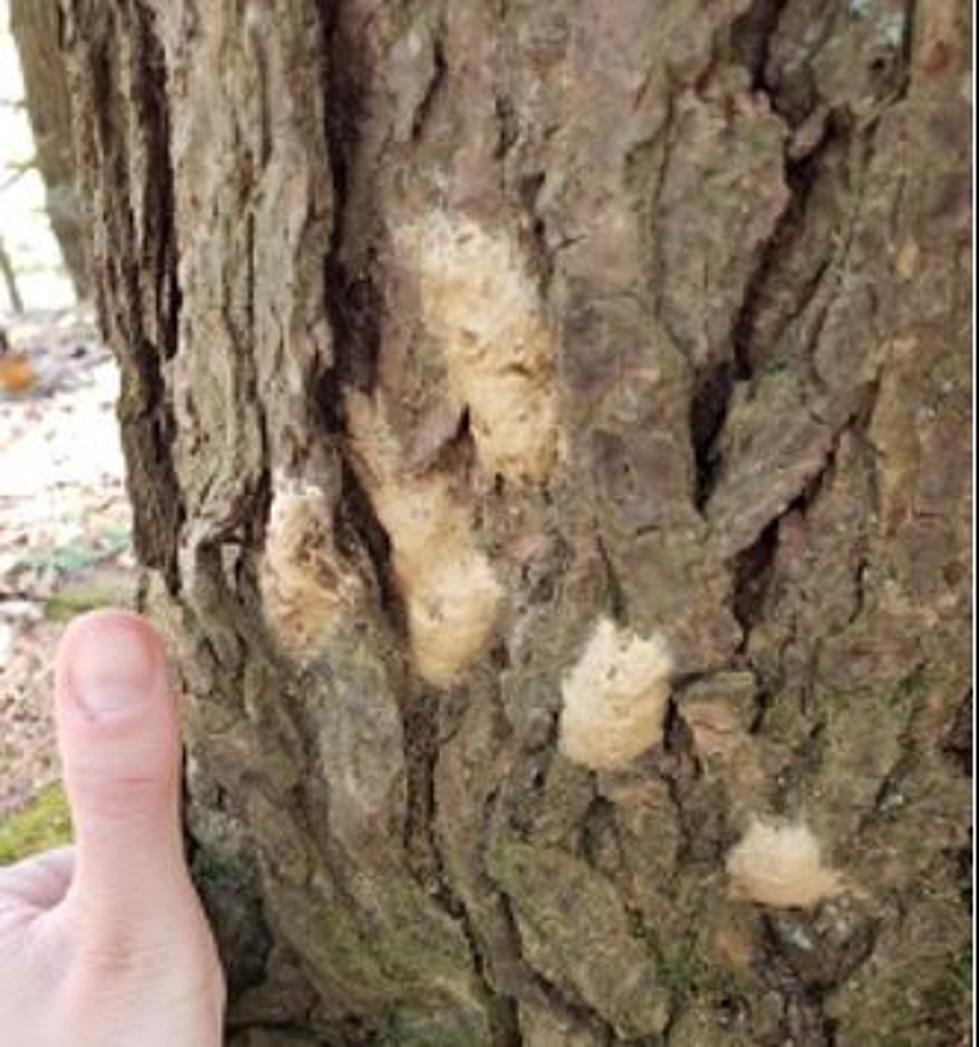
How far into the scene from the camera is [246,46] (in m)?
1.01

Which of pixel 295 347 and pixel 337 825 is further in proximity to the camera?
pixel 337 825

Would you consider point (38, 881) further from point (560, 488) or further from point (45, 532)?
point (45, 532)

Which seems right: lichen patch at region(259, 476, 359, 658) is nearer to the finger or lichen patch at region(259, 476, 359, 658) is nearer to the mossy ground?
the finger

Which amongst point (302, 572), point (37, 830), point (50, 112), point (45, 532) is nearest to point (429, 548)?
point (302, 572)

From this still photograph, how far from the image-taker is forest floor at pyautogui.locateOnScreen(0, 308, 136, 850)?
7.84ft

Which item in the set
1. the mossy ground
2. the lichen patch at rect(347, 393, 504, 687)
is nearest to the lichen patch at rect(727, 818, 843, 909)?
the lichen patch at rect(347, 393, 504, 687)

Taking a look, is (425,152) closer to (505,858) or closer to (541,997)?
(505,858)

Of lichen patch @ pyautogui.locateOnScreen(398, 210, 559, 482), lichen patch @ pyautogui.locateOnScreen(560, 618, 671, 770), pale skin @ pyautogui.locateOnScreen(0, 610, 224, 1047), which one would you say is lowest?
pale skin @ pyautogui.locateOnScreen(0, 610, 224, 1047)

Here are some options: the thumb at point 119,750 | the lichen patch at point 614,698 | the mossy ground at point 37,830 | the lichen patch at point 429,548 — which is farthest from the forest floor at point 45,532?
the lichen patch at point 614,698

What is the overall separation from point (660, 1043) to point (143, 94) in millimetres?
824

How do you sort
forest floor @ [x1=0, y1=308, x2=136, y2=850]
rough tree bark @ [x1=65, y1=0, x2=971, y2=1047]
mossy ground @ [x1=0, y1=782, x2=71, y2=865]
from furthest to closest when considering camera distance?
forest floor @ [x1=0, y1=308, x2=136, y2=850]
mossy ground @ [x1=0, y1=782, x2=71, y2=865]
rough tree bark @ [x1=65, y1=0, x2=971, y2=1047]

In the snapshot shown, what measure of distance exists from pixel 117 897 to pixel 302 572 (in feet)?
1.04

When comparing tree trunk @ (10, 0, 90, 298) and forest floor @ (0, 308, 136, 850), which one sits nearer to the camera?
forest floor @ (0, 308, 136, 850)

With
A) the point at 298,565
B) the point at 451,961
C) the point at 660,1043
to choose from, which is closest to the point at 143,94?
the point at 298,565
